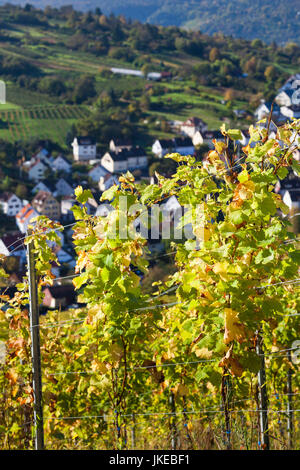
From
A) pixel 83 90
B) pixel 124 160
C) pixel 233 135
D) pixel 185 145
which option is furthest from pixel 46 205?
pixel 233 135

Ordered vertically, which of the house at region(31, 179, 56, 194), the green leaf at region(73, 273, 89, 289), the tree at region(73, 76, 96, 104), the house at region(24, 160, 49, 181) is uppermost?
the tree at region(73, 76, 96, 104)

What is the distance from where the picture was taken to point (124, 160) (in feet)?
153

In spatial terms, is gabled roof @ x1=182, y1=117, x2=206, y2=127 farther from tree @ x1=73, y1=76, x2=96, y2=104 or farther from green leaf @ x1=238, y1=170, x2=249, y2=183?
green leaf @ x1=238, y1=170, x2=249, y2=183

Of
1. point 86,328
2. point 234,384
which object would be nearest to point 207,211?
point 86,328

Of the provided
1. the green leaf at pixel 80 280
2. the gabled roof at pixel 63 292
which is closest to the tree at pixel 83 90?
the gabled roof at pixel 63 292

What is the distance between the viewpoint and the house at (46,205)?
126ft

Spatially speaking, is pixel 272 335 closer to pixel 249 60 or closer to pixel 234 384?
pixel 234 384

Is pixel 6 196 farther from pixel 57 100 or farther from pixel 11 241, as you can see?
pixel 57 100

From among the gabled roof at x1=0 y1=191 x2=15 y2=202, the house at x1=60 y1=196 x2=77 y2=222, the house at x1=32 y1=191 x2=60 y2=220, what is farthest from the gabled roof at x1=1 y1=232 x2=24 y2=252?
the gabled roof at x1=0 y1=191 x2=15 y2=202

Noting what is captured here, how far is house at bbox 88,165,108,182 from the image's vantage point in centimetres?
4381

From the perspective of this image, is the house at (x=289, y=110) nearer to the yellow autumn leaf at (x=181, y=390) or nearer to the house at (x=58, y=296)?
the house at (x=58, y=296)

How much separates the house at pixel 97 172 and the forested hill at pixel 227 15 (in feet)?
193

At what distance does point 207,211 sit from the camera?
247 cm

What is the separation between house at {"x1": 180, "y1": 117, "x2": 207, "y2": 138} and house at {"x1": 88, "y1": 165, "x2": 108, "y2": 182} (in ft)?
31.1
